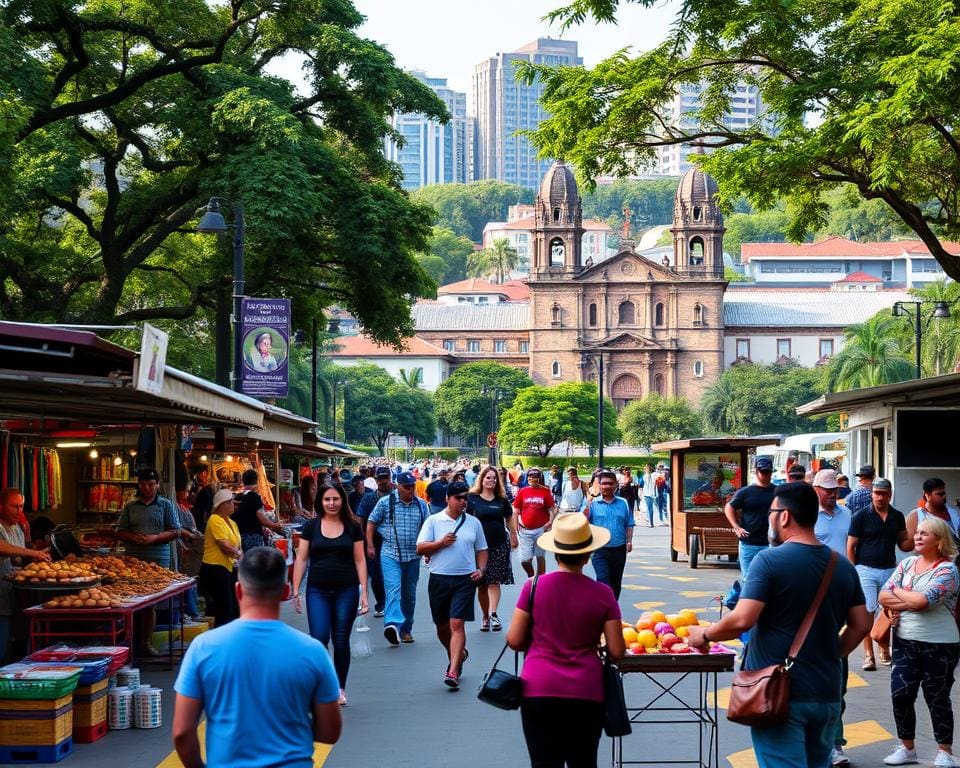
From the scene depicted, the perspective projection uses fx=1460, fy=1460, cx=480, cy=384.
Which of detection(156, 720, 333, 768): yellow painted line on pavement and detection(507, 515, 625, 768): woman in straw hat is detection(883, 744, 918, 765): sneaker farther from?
detection(156, 720, 333, 768): yellow painted line on pavement

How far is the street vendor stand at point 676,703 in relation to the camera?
777 centimetres

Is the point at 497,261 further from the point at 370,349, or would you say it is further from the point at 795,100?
the point at 795,100

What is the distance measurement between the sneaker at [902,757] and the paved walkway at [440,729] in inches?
4.9

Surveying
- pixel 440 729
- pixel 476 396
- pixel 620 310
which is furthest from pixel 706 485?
pixel 620 310

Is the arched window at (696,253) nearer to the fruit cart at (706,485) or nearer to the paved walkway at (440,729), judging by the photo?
the fruit cart at (706,485)

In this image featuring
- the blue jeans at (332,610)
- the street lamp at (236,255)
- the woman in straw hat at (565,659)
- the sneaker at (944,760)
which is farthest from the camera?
the street lamp at (236,255)

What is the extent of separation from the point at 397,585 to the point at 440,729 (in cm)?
476

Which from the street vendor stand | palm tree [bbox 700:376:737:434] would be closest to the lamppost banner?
the street vendor stand

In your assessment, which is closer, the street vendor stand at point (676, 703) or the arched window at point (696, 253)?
the street vendor stand at point (676, 703)

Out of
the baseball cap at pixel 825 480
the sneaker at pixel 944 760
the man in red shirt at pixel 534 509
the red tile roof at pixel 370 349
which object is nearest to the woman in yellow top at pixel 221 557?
the man in red shirt at pixel 534 509

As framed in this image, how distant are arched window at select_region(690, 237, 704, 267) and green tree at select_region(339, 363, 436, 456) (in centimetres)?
2635

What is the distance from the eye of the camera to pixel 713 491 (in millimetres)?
25953

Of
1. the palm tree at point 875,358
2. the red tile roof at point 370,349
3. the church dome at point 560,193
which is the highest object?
the church dome at point 560,193

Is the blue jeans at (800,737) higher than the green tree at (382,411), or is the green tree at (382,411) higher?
the green tree at (382,411)
